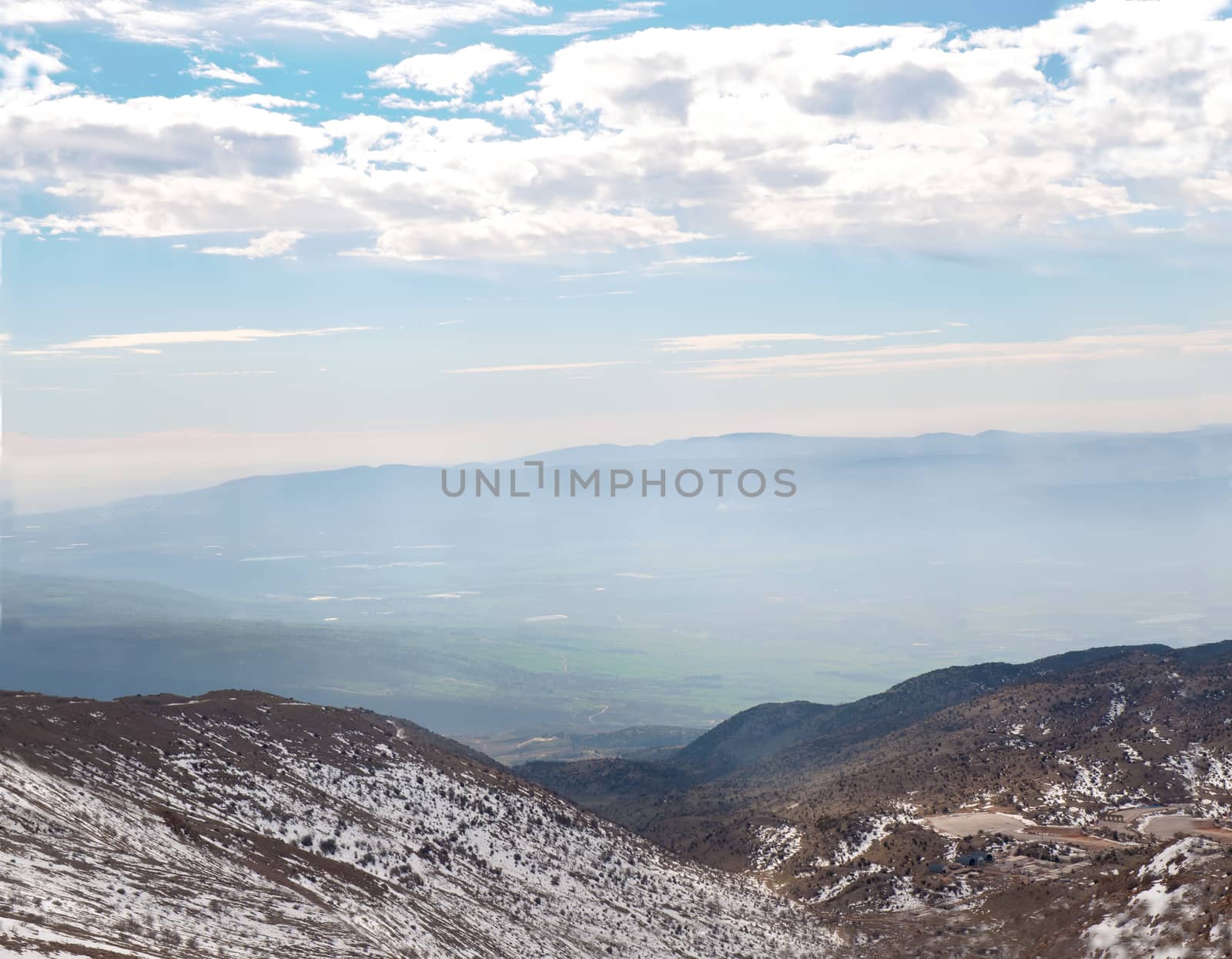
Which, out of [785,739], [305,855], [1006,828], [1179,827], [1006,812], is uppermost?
[305,855]

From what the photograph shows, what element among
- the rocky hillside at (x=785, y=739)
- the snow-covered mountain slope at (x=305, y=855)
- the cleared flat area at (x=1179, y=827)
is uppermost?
the snow-covered mountain slope at (x=305, y=855)

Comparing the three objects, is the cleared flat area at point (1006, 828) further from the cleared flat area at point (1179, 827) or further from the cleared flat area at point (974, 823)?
the cleared flat area at point (1179, 827)

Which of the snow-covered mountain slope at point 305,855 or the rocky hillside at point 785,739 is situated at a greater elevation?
the snow-covered mountain slope at point 305,855

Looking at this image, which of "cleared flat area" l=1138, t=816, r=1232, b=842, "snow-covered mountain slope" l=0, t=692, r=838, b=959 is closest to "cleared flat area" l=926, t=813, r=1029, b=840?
"cleared flat area" l=1138, t=816, r=1232, b=842

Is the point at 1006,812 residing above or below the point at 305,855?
below

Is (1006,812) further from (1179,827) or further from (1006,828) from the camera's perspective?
(1179,827)

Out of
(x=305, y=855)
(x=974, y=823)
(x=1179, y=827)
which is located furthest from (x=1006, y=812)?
(x=305, y=855)

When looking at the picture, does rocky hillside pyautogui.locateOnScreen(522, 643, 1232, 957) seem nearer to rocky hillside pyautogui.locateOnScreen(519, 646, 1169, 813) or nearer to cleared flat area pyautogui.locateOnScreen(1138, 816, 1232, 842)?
cleared flat area pyautogui.locateOnScreen(1138, 816, 1232, 842)

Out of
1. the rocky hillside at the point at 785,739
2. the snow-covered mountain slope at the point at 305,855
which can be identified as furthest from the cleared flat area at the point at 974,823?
the rocky hillside at the point at 785,739
